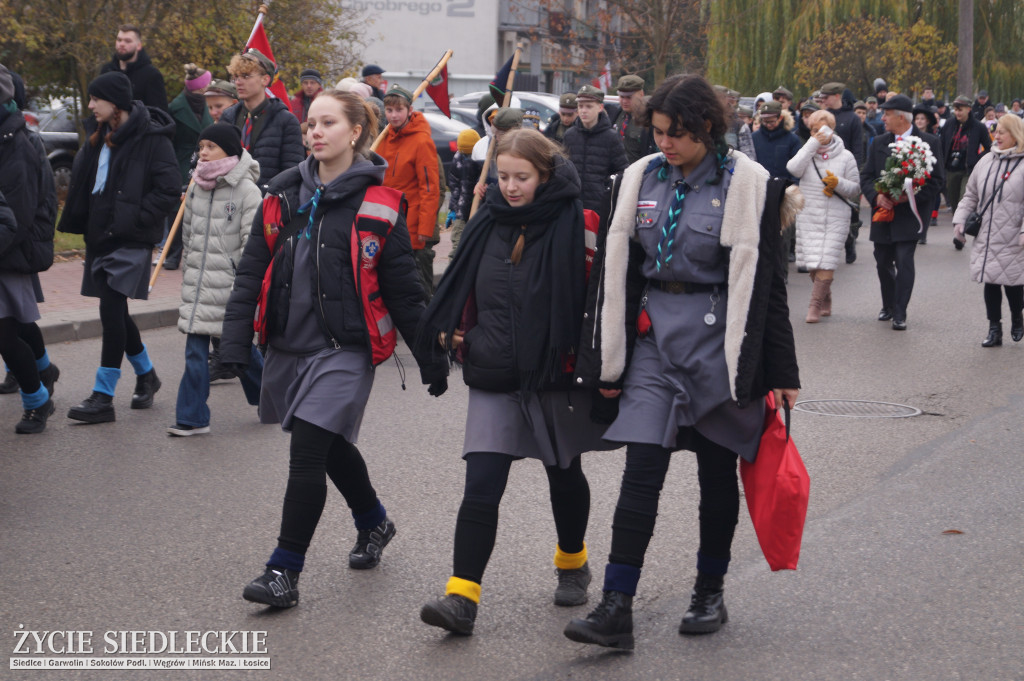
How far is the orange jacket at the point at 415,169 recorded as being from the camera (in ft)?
32.1

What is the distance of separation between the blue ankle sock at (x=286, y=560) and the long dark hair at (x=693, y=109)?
6.34 feet

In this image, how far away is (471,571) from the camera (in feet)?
14.2

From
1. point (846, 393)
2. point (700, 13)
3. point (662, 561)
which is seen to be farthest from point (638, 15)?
point (662, 561)

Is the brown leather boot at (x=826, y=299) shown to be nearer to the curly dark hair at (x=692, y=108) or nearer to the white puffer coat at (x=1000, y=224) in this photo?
the white puffer coat at (x=1000, y=224)

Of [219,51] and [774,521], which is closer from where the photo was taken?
[774,521]

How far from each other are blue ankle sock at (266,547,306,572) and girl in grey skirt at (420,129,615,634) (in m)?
0.62

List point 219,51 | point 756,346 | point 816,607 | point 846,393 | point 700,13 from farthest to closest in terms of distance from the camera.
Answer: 1. point 700,13
2. point 219,51
3. point 846,393
4. point 816,607
5. point 756,346

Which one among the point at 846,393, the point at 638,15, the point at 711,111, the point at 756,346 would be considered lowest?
the point at 846,393

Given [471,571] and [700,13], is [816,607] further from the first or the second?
[700,13]

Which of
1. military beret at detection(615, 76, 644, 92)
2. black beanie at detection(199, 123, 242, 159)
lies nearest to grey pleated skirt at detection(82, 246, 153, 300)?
black beanie at detection(199, 123, 242, 159)

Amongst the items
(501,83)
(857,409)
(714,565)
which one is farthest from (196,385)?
(501,83)

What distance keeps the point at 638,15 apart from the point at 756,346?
24.0 metres

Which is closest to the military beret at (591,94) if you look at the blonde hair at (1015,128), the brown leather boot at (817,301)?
the brown leather boot at (817,301)

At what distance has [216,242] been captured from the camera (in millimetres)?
7352
